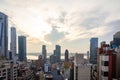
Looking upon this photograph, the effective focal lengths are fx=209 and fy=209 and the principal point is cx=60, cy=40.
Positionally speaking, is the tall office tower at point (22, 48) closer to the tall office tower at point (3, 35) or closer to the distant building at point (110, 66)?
the tall office tower at point (3, 35)

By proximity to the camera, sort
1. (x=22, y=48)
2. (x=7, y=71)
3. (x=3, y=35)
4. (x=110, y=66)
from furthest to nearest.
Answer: (x=22, y=48), (x=3, y=35), (x=7, y=71), (x=110, y=66)

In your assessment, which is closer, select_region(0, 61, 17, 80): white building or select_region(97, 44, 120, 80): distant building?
select_region(97, 44, 120, 80): distant building

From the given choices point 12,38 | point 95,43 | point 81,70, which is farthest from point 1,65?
point 12,38

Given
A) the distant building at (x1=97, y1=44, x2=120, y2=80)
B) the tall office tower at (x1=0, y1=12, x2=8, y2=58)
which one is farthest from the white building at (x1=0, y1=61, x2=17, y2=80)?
the tall office tower at (x1=0, y1=12, x2=8, y2=58)

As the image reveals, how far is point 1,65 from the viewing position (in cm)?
3569

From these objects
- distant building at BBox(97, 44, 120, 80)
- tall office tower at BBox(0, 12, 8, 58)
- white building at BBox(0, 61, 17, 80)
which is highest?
tall office tower at BBox(0, 12, 8, 58)

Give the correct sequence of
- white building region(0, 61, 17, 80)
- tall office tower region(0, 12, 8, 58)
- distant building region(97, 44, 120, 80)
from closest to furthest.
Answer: distant building region(97, 44, 120, 80) → white building region(0, 61, 17, 80) → tall office tower region(0, 12, 8, 58)

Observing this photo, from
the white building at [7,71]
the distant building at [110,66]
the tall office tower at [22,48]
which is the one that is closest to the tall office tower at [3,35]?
the tall office tower at [22,48]

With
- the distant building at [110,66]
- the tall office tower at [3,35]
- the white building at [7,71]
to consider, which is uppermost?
the tall office tower at [3,35]

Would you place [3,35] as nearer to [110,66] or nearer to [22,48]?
[22,48]

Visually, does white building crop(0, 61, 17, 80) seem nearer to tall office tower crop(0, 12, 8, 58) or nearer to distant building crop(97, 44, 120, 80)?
distant building crop(97, 44, 120, 80)

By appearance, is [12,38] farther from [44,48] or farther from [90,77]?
[90,77]

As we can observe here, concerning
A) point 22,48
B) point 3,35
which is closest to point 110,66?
point 3,35

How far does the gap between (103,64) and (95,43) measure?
307 feet
